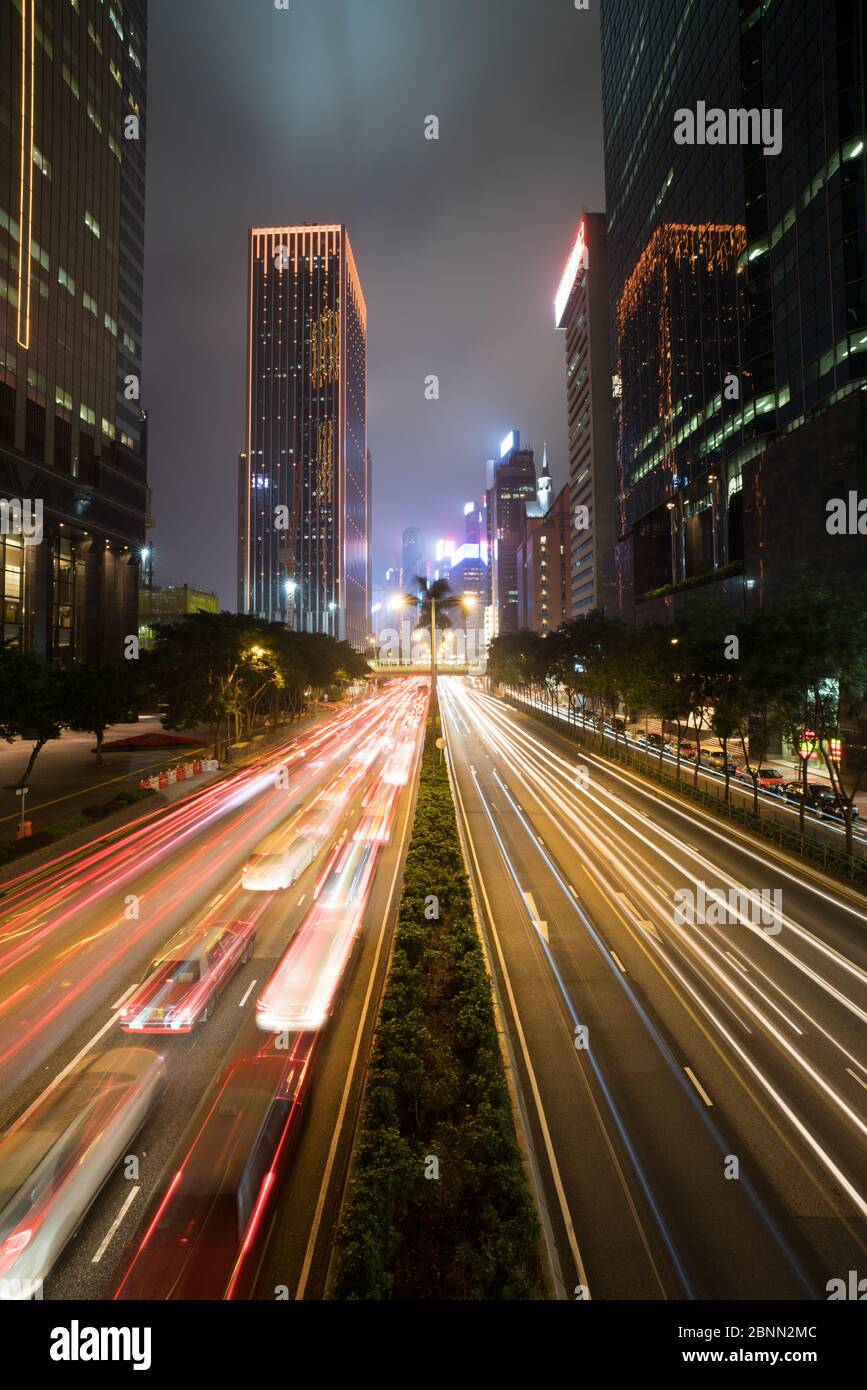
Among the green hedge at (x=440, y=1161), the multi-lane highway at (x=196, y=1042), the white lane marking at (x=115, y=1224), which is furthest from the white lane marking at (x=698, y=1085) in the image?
the white lane marking at (x=115, y=1224)

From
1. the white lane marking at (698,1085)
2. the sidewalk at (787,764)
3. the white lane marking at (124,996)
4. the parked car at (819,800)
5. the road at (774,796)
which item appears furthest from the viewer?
the sidewalk at (787,764)

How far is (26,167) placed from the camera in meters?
57.9

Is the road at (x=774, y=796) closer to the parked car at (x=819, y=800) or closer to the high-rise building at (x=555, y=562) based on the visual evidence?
the parked car at (x=819, y=800)

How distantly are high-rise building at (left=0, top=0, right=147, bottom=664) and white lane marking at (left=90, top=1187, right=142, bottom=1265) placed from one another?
59973 mm

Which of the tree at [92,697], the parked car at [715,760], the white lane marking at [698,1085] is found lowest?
the white lane marking at [698,1085]

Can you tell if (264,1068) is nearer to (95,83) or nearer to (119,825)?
(119,825)

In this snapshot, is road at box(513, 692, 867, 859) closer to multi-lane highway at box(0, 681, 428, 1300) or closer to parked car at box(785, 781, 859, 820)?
parked car at box(785, 781, 859, 820)

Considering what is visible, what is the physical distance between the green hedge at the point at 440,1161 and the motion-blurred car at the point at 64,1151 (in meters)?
3.30

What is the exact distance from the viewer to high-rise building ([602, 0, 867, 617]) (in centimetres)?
4241

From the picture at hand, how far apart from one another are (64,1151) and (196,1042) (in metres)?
3.65

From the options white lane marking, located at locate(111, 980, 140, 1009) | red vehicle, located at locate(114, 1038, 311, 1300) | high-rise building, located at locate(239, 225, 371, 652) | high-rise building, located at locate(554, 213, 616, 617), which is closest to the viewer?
red vehicle, located at locate(114, 1038, 311, 1300)

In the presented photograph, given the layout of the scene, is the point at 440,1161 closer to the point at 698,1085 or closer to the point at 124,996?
the point at 698,1085

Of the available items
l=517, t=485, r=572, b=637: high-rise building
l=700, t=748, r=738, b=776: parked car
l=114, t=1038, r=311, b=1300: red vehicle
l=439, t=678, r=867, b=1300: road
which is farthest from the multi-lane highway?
l=517, t=485, r=572, b=637: high-rise building

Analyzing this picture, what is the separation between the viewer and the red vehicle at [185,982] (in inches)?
454
